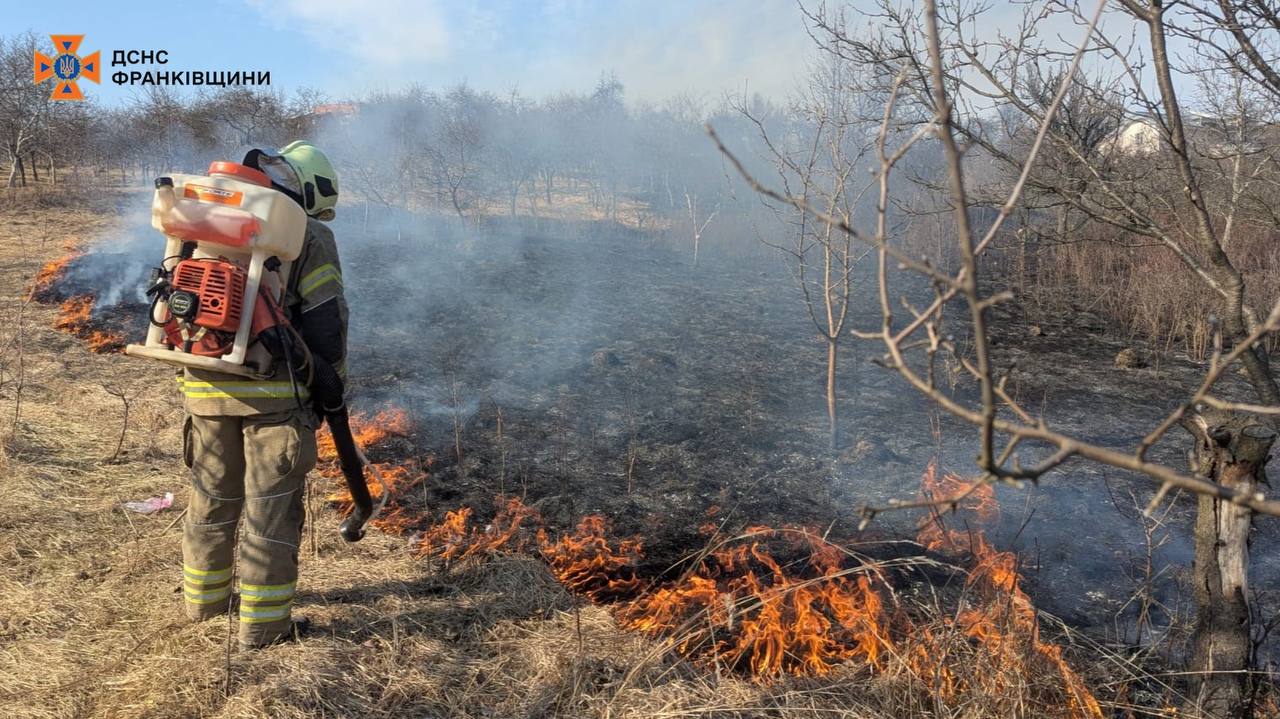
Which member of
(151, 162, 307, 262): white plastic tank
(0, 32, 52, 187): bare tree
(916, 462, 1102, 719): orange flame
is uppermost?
(0, 32, 52, 187): bare tree

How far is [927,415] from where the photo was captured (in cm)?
641

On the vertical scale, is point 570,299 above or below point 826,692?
above

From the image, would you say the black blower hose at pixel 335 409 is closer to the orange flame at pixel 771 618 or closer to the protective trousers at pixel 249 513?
the protective trousers at pixel 249 513

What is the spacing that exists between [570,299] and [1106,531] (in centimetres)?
724

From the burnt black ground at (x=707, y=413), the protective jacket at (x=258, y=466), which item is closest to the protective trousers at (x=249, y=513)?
the protective jacket at (x=258, y=466)

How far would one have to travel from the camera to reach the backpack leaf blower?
268 cm

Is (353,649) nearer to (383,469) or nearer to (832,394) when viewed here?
(383,469)

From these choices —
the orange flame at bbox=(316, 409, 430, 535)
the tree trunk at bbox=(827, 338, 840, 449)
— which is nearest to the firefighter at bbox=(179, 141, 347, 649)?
the orange flame at bbox=(316, 409, 430, 535)

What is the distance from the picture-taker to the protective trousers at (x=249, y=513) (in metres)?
2.87

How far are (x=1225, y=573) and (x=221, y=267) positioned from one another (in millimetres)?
3481

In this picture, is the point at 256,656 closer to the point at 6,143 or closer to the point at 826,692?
the point at 826,692

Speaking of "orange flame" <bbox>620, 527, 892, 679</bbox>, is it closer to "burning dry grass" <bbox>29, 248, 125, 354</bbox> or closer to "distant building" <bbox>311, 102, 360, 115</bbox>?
"burning dry grass" <bbox>29, 248, 125, 354</bbox>

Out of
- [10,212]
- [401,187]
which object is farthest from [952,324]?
[10,212]

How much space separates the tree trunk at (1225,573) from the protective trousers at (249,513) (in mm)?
3077
